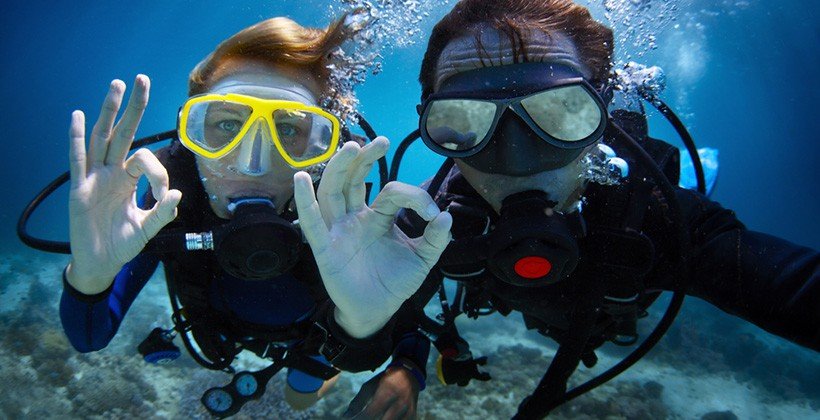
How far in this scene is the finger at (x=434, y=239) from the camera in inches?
72.6

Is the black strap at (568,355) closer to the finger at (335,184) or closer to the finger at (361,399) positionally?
the finger at (361,399)

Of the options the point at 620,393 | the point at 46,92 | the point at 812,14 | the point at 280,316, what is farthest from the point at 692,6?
the point at 46,92

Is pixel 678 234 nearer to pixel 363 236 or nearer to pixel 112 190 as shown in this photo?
pixel 363 236

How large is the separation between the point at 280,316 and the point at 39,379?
30.6 ft

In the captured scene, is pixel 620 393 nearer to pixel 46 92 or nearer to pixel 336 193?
pixel 336 193

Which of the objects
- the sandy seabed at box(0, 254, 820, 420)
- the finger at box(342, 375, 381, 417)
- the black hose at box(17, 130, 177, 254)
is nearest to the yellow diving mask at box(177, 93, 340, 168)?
the black hose at box(17, 130, 177, 254)

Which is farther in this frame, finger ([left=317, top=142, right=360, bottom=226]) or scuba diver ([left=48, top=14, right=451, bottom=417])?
scuba diver ([left=48, top=14, right=451, bottom=417])

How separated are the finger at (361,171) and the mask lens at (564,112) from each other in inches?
44.8

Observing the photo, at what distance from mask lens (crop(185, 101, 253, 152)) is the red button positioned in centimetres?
225

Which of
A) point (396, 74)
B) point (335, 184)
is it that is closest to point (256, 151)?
point (335, 184)

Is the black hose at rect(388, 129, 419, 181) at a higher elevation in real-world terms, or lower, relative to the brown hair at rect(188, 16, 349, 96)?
lower

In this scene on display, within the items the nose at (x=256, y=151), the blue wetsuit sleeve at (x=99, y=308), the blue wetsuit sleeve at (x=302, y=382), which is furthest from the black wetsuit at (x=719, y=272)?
the blue wetsuit sleeve at (x=302, y=382)

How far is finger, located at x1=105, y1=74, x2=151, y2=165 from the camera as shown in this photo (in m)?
2.03

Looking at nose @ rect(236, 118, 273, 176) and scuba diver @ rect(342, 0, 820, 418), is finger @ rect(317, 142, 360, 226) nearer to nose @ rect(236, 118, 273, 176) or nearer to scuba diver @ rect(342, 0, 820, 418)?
scuba diver @ rect(342, 0, 820, 418)
